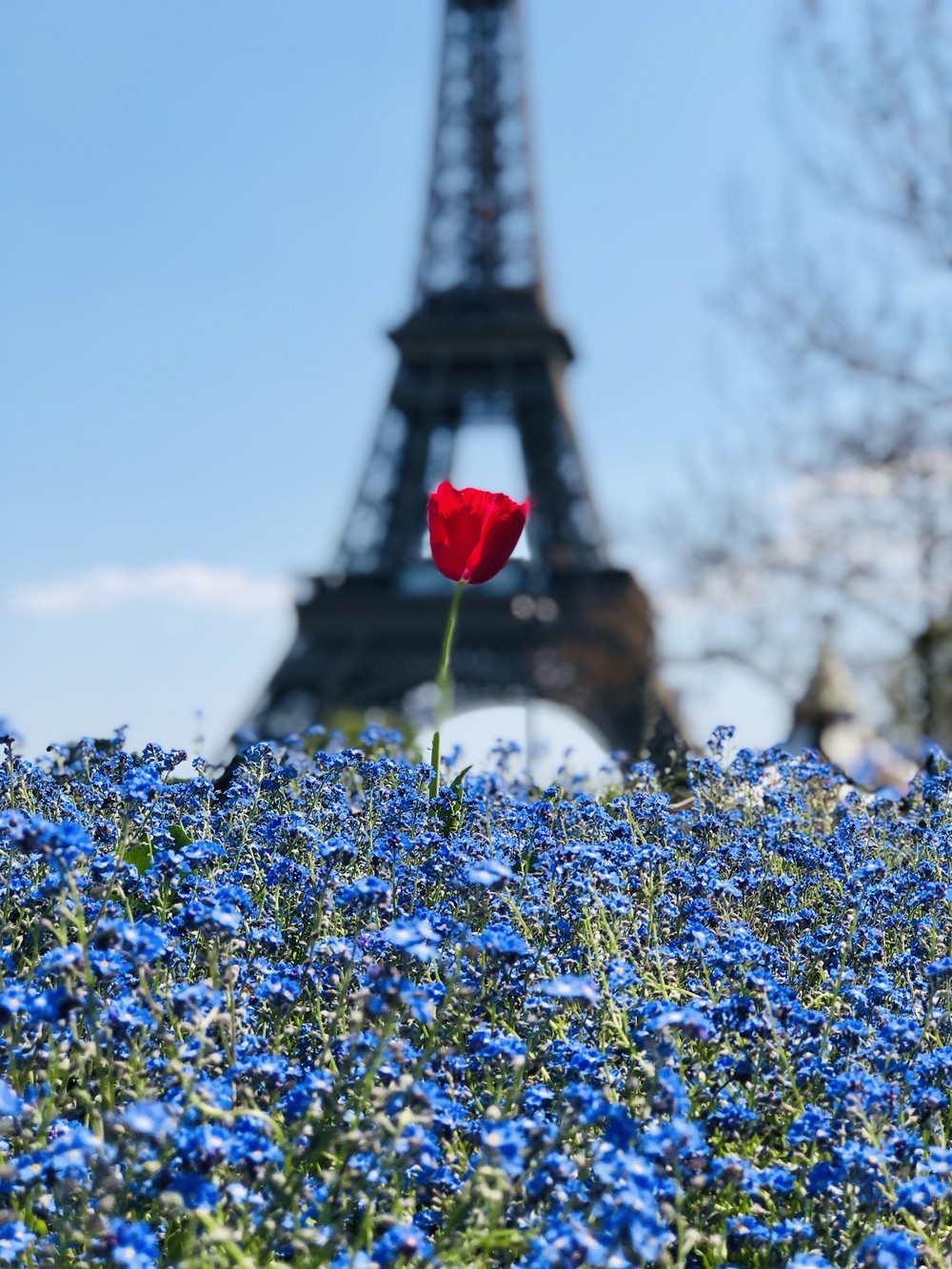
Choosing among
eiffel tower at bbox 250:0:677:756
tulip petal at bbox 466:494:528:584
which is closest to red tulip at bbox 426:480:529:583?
tulip petal at bbox 466:494:528:584

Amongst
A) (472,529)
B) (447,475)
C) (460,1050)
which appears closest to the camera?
(460,1050)

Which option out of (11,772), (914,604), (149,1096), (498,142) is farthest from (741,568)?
(149,1096)

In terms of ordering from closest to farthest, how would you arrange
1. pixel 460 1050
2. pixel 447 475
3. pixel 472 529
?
pixel 460 1050, pixel 472 529, pixel 447 475

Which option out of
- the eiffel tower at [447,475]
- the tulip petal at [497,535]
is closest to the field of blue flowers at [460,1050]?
the tulip petal at [497,535]

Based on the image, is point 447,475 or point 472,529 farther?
point 447,475

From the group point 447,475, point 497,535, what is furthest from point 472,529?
point 447,475

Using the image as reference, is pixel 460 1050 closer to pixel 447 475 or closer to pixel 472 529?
pixel 472 529
